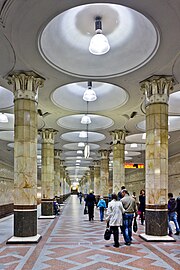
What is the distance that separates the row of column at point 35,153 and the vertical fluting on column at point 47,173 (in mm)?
8384

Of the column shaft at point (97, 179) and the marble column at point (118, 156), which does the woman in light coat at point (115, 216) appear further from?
the column shaft at point (97, 179)

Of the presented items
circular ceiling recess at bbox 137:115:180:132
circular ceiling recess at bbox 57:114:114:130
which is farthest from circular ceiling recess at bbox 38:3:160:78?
circular ceiling recess at bbox 137:115:180:132

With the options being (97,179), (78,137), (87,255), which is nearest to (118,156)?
(78,137)

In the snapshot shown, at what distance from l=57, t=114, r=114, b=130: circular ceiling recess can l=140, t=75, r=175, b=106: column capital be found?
23.7 feet

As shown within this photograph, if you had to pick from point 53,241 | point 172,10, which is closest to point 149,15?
point 172,10

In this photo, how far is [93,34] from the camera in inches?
395

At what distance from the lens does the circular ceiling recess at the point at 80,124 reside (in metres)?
19.0

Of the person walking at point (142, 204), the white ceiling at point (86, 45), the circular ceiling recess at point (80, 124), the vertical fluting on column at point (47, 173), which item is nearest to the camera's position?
the white ceiling at point (86, 45)

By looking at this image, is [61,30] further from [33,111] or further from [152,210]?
[152,210]

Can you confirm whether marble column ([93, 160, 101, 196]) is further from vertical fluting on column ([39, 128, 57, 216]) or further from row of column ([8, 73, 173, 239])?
row of column ([8, 73, 173, 239])

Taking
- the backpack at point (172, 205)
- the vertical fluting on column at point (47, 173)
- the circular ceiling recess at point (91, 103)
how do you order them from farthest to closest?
the vertical fluting on column at point (47, 173), the circular ceiling recess at point (91, 103), the backpack at point (172, 205)

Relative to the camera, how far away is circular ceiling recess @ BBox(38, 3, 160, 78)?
894 cm

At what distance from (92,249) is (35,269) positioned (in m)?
2.67

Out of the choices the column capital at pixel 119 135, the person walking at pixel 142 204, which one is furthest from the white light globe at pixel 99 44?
the column capital at pixel 119 135
